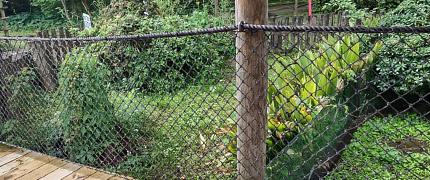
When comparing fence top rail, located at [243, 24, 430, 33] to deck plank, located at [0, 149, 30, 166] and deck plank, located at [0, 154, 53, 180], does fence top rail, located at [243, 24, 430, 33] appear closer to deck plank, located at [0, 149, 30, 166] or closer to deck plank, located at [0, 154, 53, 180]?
deck plank, located at [0, 154, 53, 180]

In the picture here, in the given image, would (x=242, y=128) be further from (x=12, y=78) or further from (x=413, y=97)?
(x=413, y=97)

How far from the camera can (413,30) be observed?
1155mm

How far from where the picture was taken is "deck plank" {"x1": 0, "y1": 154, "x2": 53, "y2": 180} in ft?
8.03

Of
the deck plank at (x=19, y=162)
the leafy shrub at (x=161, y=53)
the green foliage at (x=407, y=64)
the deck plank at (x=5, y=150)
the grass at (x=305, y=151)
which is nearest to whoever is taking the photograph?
the grass at (x=305, y=151)

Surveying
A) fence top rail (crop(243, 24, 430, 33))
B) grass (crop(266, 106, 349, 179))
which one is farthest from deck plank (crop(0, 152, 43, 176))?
fence top rail (crop(243, 24, 430, 33))

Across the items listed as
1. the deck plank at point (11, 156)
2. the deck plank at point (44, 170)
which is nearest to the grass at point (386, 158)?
the deck plank at point (44, 170)

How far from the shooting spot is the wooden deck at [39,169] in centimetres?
241

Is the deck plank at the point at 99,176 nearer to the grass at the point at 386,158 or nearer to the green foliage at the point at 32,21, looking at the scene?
the grass at the point at 386,158

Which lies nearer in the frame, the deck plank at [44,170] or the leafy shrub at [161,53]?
the deck plank at [44,170]

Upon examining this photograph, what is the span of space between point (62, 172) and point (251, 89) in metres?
1.64

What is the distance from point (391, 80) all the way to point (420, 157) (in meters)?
0.99

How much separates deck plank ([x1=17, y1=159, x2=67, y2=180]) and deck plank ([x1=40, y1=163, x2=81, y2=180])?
0.04 meters

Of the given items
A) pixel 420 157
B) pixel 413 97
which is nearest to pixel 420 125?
pixel 413 97

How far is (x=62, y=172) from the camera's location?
2.46m
